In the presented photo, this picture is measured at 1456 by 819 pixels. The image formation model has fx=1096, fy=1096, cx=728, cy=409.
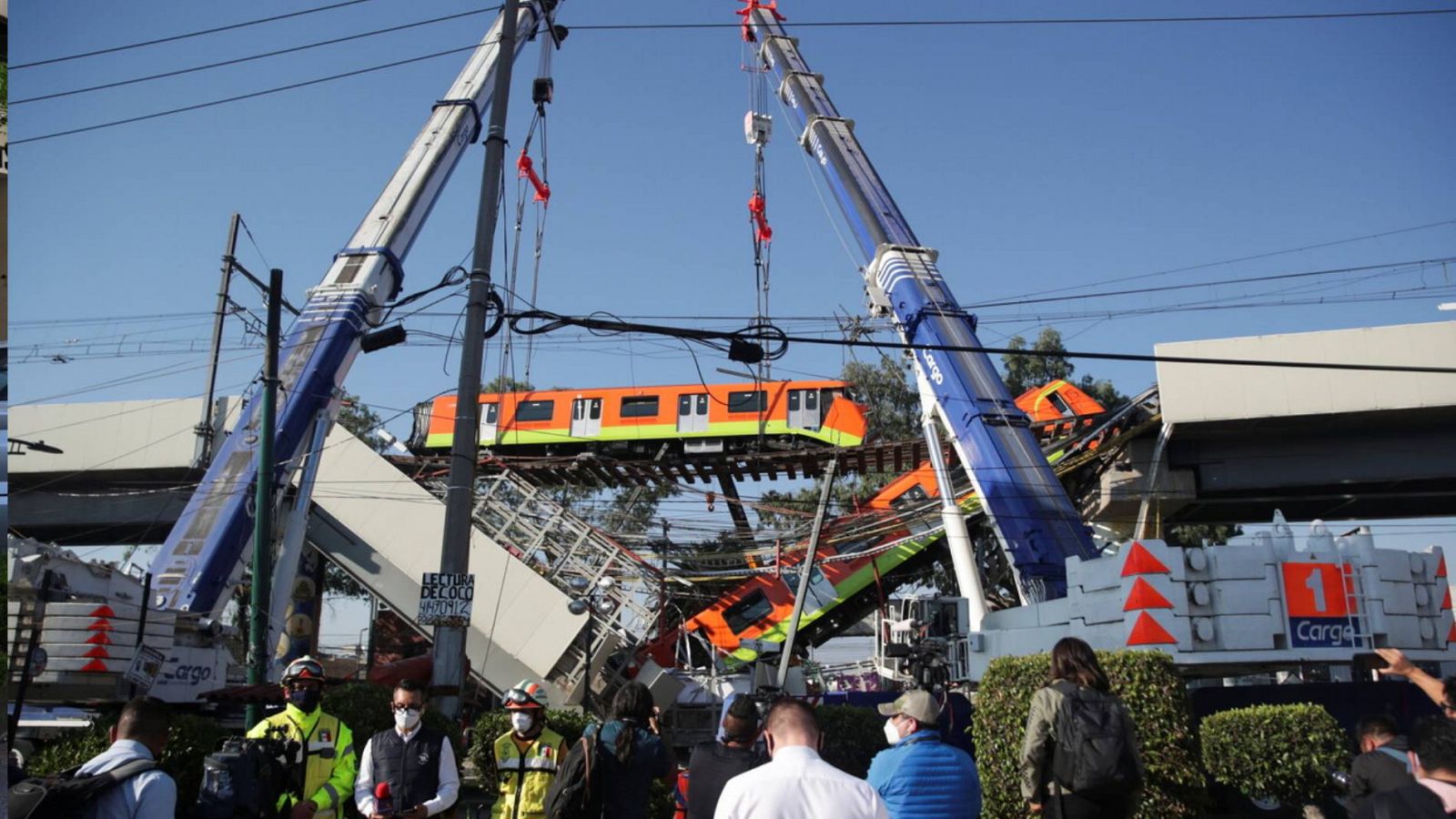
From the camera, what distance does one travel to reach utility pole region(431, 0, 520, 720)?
11.5 meters

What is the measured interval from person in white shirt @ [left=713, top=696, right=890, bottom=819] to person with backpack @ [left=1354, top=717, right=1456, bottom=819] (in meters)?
2.18

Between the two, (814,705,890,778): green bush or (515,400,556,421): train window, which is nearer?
(814,705,890,778): green bush

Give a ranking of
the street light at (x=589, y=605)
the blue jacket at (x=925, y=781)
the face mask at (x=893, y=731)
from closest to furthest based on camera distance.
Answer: the blue jacket at (x=925, y=781) → the face mask at (x=893, y=731) → the street light at (x=589, y=605)

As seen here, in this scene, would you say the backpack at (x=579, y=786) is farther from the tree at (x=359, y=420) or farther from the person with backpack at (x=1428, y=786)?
the tree at (x=359, y=420)

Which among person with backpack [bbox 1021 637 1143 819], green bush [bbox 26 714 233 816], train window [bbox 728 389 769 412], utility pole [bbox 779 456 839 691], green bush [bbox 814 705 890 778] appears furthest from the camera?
train window [bbox 728 389 769 412]

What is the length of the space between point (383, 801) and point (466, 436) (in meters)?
5.93

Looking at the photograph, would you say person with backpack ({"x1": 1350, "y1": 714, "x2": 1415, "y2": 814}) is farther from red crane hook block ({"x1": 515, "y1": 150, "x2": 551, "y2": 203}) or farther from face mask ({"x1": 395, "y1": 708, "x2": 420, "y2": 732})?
red crane hook block ({"x1": 515, "y1": 150, "x2": 551, "y2": 203})

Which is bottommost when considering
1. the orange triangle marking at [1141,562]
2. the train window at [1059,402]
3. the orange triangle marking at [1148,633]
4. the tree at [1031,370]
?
the orange triangle marking at [1148,633]

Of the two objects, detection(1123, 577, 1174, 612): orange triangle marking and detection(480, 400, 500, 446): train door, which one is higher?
detection(480, 400, 500, 446): train door

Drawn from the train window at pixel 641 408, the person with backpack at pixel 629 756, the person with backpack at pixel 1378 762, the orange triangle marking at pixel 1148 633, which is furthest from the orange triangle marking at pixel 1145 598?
the train window at pixel 641 408

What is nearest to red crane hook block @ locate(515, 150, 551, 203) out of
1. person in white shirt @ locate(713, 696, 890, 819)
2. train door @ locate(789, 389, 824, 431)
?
train door @ locate(789, 389, 824, 431)

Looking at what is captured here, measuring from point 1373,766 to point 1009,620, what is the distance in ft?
41.9

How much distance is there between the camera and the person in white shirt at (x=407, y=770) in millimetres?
6297

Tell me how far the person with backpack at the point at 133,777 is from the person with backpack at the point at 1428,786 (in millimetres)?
4878
